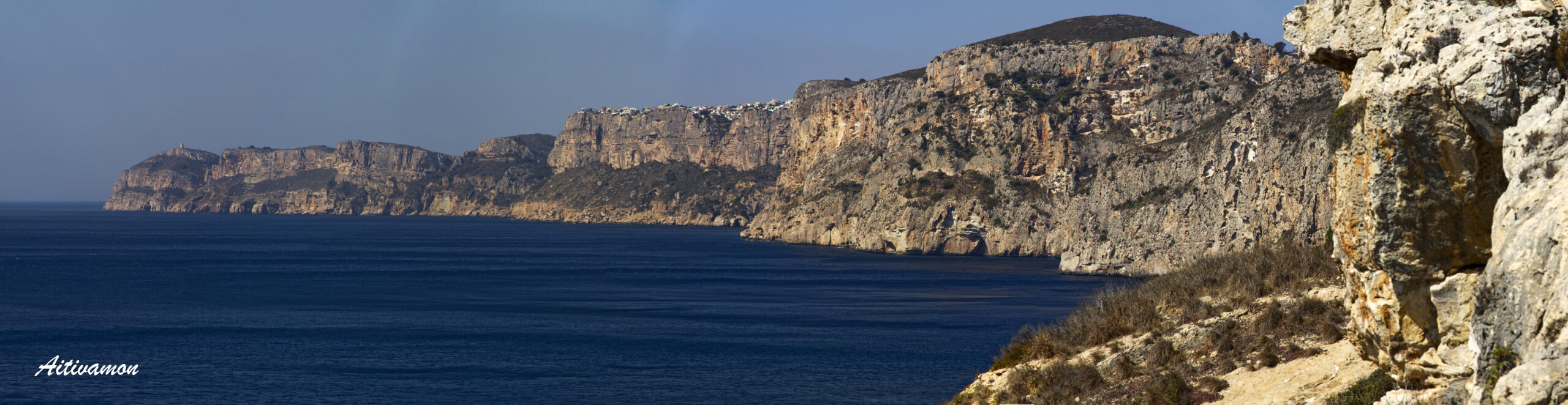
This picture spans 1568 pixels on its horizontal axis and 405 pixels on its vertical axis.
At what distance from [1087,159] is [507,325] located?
80.3 metres

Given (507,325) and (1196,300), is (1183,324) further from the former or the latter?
(507,325)

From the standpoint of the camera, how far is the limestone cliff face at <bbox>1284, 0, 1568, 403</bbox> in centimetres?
684

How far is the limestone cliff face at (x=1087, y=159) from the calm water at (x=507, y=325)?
861 centimetres

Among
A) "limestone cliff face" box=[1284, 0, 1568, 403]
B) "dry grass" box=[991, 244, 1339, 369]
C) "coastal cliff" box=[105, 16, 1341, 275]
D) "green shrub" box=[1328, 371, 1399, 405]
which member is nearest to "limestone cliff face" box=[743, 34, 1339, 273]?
"coastal cliff" box=[105, 16, 1341, 275]

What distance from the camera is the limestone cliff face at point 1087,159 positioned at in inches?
3132

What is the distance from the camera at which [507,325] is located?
52.0 m

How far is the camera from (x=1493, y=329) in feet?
23.9

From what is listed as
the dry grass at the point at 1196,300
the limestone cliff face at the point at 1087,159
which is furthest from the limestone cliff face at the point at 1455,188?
the limestone cliff face at the point at 1087,159

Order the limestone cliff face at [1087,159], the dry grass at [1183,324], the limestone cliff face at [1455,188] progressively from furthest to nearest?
the limestone cliff face at [1087,159], the dry grass at [1183,324], the limestone cliff face at [1455,188]

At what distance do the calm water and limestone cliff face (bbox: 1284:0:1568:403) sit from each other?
75.6 ft
